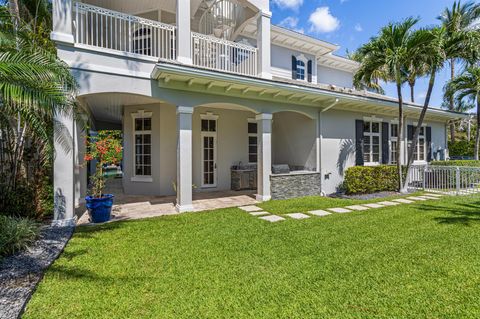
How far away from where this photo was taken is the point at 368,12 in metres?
12.4

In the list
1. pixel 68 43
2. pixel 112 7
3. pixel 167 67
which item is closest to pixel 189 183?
pixel 167 67

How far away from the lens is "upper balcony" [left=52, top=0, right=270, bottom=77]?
6633mm

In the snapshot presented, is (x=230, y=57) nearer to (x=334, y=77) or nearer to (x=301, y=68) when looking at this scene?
(x=301, y=68)

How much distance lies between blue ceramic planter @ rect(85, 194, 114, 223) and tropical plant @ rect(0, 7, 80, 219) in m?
1.36

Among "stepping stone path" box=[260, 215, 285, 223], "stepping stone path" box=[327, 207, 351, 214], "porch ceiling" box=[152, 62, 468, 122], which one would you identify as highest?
"porch ceiling" box=[152, 62, 468, 122]

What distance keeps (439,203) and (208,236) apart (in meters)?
7.74

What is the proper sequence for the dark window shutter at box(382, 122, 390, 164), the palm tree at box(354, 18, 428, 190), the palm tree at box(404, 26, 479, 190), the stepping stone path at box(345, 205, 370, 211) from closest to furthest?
1. the stepping stone path at box(345, 205, 370, 211)
2. the palm tree at box(404, 26, 479, 190)
3. the palm tree at box(354, 18, 428, 190)
4. the dark window shutter at box(382, 122, 390, 164)

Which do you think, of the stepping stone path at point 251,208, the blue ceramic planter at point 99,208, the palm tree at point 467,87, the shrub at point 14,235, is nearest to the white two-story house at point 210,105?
the blue ceramic planter at point 99,208

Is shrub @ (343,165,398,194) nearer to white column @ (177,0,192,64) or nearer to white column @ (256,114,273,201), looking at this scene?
white column @ (256,114,273,201)

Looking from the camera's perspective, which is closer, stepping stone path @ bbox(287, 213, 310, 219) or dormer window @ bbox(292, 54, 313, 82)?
stepping stone path @ bbox(287, 213, 310, 219)

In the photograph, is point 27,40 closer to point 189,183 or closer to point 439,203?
point 189,183

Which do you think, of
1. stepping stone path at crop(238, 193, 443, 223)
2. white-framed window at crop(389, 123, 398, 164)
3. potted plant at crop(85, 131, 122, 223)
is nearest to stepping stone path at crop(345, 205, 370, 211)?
stepping stone path at crop(238, 193, 443, 223)

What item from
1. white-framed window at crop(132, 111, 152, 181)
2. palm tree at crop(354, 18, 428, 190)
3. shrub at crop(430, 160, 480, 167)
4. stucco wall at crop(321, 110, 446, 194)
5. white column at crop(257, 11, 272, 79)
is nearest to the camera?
white column at crop(257, 11, 272, 79)

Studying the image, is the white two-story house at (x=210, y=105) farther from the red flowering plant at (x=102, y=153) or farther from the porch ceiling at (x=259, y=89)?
the red flowering plant at (x=102, y=153)
